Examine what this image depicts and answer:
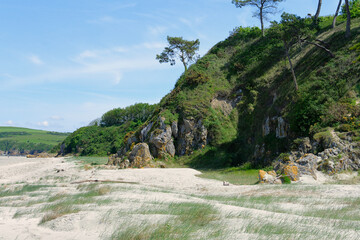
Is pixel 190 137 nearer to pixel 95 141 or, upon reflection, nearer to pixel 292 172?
pixel 292 172

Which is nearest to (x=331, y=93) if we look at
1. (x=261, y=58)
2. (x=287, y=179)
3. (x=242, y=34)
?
(x=287, y=179)

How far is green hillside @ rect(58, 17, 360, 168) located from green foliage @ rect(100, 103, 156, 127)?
41864 millimetres

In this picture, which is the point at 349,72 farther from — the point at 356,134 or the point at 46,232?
the point at 46,232

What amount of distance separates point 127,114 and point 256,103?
208 feet

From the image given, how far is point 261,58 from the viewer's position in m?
42.4

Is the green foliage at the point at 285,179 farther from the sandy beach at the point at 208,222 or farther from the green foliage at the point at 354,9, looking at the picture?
the green foliage at the point at 354,9

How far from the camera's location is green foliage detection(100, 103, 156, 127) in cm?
8806

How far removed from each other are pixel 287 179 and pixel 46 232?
45.7 ft

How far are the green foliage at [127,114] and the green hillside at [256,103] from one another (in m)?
41.9

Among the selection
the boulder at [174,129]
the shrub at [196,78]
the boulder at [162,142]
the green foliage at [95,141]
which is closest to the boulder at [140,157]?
the boulder at [162,142]

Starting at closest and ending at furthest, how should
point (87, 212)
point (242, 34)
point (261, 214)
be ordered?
point (261, 214)
point (87, 212)
point (242, 34)

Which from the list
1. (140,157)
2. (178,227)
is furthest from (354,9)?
(178,227)

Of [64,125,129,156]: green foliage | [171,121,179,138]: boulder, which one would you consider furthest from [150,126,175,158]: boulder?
[64,125,129,156]: green foliage

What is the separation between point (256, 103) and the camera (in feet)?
119
